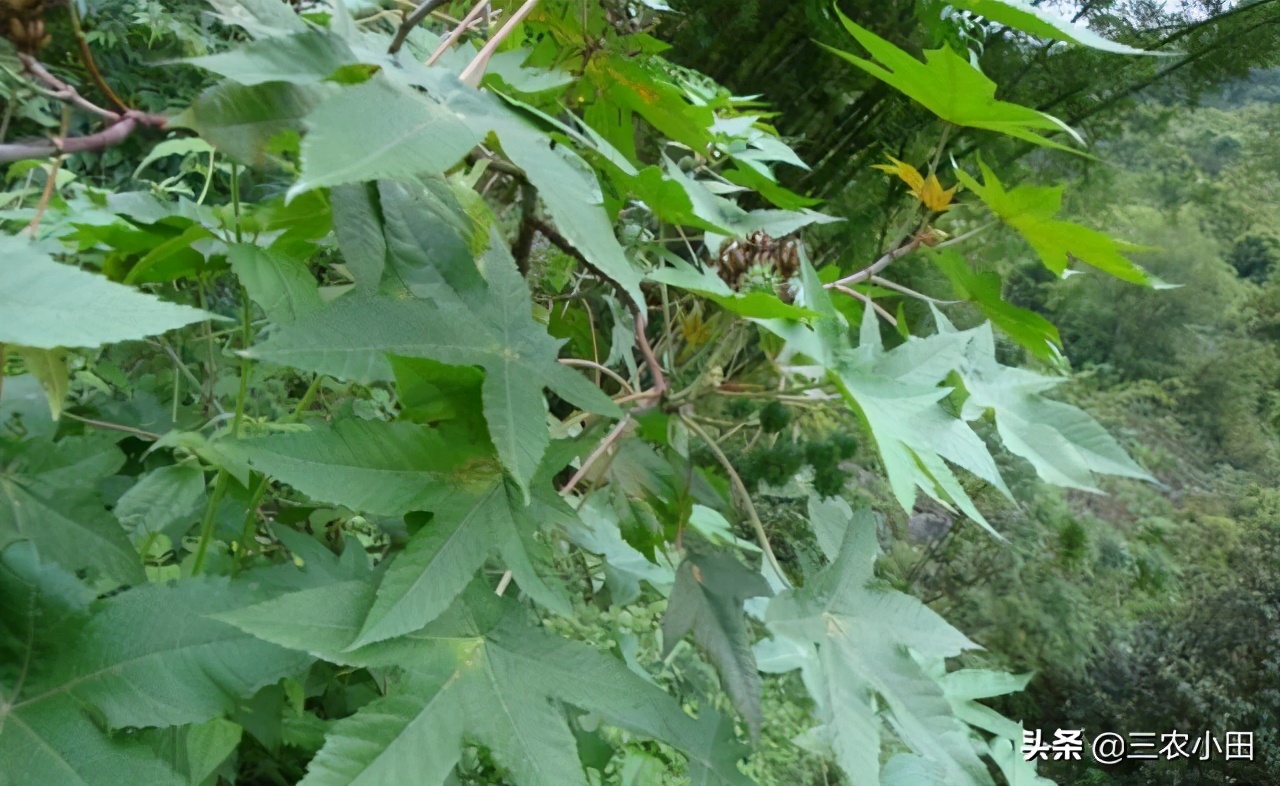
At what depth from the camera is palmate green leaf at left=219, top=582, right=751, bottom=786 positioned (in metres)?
0.16

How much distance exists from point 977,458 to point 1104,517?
1979 millimetres

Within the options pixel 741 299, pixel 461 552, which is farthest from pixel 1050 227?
pixel 461 552

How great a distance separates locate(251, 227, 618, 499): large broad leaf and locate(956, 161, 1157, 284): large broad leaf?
0.62 feet

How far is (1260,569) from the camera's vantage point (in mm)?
1618

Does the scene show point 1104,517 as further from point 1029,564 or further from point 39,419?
point 39,419

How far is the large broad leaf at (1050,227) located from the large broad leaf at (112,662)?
0.94 ft

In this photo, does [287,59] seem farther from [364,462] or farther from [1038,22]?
[1038,22]

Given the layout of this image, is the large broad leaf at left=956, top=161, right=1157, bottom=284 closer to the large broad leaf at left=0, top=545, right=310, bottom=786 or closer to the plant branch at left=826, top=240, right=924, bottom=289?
the plant branch at left=826, top=240, right=924, bottom=289

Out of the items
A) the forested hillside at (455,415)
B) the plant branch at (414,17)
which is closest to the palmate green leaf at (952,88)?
the forested hillside at (455,415)

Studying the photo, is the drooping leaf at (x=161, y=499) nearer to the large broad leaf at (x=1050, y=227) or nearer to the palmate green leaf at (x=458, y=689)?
the palmate green leaf at (x=458, y=689)

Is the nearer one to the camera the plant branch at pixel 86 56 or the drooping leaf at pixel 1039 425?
the plant branch at pixel 86 56

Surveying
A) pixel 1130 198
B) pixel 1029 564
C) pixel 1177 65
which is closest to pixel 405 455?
pixel 1177 65

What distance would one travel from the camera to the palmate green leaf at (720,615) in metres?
0.23

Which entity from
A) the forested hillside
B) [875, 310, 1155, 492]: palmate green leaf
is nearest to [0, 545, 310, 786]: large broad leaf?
the forested hillside
